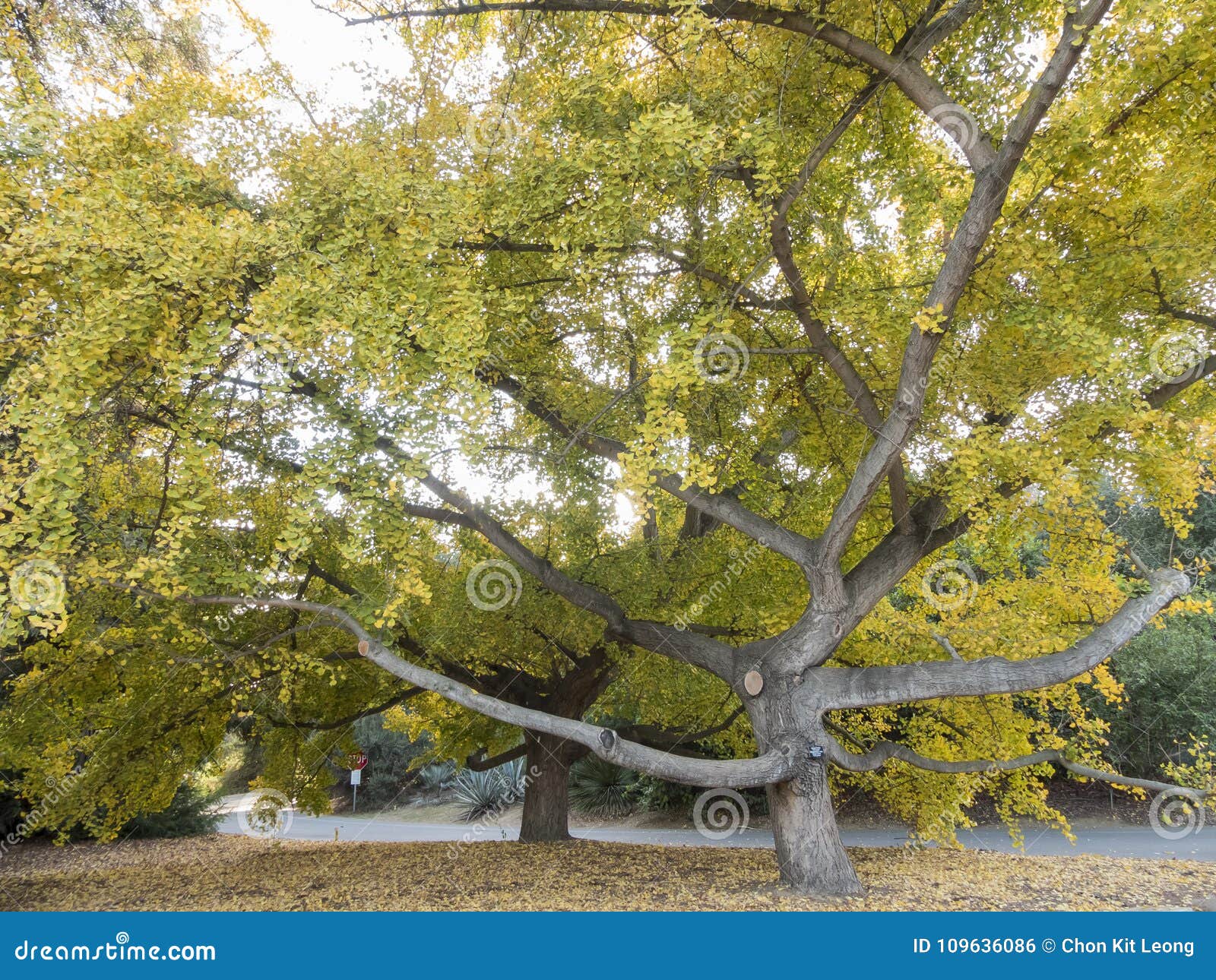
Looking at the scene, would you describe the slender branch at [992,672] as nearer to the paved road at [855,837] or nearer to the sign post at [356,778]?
the paved road at [855,837]

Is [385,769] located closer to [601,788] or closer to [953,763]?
[601,788]

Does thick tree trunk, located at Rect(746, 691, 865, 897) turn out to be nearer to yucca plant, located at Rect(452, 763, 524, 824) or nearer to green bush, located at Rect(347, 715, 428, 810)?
yucca plant, located at Rect(452, 763, 524, 824)

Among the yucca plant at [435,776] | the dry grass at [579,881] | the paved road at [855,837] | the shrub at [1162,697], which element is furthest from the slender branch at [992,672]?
the yucca plant at [435,776]

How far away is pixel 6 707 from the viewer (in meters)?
8.91

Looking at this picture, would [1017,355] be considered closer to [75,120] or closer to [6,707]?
[75,120]

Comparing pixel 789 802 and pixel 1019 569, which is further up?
pixel 1019 569

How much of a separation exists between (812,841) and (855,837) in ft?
30.1

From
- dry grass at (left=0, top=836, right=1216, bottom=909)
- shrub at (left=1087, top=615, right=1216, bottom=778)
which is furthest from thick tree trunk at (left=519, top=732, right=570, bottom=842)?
shrub at (left=1087, top=615, right=1216, bottom=778)

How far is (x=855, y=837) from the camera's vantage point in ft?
49.8

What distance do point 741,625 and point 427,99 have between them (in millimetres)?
6747

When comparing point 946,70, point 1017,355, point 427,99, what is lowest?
point 1017,355

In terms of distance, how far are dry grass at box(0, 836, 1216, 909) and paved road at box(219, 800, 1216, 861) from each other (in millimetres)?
2175

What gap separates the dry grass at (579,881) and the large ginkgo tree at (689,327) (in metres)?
1.07

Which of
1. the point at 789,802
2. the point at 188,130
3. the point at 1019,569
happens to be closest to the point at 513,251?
the point at 188,130
